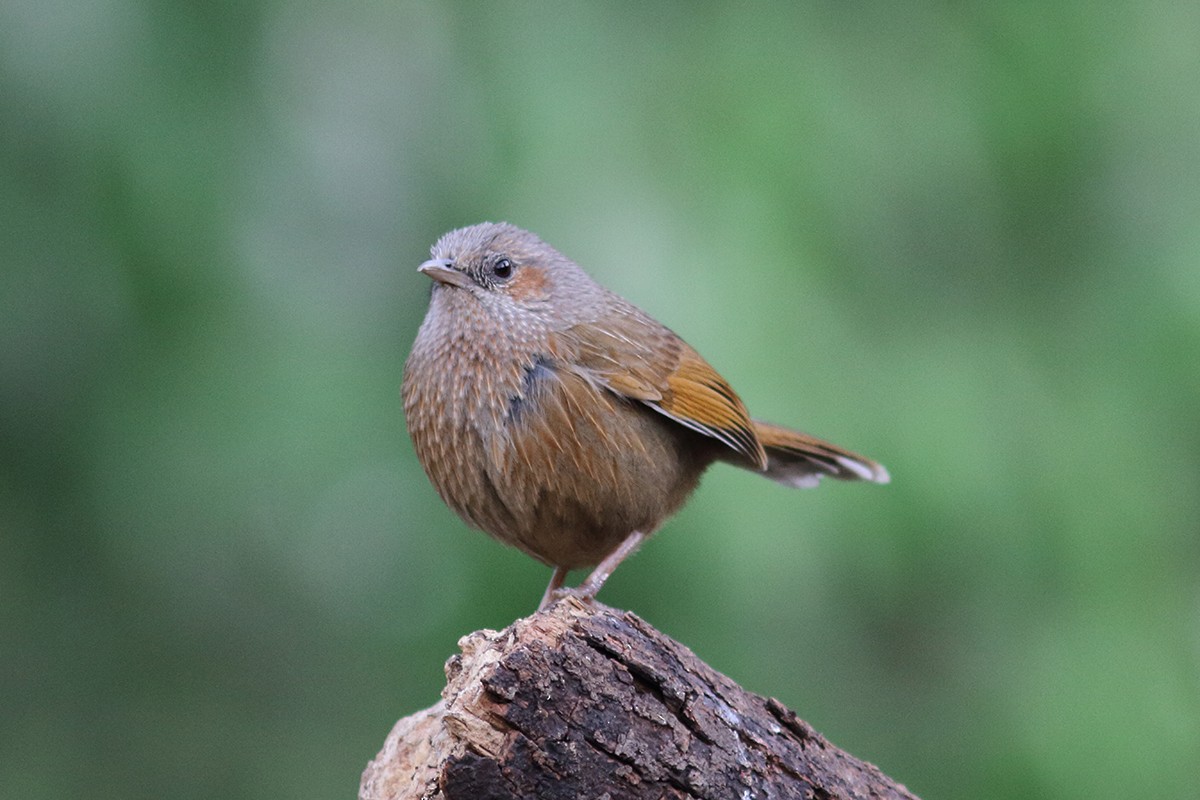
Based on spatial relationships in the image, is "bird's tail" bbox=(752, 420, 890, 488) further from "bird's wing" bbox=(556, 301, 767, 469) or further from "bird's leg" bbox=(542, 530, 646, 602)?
"bird's leg" bbox=(542, 530, 646, 602)

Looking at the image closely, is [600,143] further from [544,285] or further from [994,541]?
[994,541]

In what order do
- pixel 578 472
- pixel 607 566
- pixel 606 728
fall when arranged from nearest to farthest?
pixel 606 728 → pixel 578 472 → pixel 607 566

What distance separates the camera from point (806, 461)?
5.00 m

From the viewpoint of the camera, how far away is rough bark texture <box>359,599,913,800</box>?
271cm

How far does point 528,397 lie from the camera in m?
3.94

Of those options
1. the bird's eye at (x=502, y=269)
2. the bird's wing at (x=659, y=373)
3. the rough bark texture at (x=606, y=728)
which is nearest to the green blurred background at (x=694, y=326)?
the bird's wing at (x=659, y=373)

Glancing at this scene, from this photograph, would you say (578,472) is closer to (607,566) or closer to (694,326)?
(607,566)

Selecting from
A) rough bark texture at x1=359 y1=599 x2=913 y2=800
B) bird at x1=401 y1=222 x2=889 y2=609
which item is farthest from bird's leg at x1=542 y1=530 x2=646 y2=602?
rough bark texture at x1=359 y1=599 x2=913 y2=800

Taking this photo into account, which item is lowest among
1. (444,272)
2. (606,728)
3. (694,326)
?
(606,728)

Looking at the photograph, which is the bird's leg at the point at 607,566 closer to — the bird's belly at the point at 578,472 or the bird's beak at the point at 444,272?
the bird's belly at the point at 578,472

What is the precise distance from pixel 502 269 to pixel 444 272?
0.20m

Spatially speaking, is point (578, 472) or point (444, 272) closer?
point (578, 472)

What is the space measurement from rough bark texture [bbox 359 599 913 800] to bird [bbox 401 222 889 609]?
832 mm

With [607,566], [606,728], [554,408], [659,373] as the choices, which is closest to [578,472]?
[554,408]
